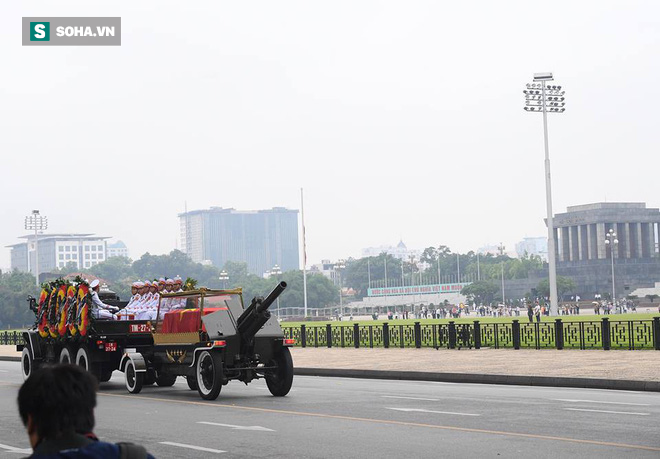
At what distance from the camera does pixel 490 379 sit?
23.0 m

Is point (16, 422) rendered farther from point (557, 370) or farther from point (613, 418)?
point (557, 370)

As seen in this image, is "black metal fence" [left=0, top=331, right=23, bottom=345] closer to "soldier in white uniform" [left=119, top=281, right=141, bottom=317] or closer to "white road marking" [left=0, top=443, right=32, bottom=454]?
"soldier in white uniform" [left=119, top=281, right=141, bottom=317]

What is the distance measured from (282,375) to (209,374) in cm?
140

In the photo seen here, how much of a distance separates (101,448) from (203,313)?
1611cm

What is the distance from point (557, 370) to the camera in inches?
932

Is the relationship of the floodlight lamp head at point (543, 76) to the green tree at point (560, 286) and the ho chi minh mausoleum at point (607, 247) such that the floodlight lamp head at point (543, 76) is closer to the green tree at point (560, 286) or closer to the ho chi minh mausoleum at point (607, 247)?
the green tree at point (560, 286)

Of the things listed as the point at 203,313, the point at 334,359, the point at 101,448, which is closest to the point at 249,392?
the point at 203,313

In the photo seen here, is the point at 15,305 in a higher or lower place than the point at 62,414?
higher

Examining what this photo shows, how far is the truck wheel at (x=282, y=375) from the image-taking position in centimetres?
1972

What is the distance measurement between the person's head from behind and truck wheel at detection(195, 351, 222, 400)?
599 inches

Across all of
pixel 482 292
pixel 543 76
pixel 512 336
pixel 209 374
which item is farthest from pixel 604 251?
pixel 209 374

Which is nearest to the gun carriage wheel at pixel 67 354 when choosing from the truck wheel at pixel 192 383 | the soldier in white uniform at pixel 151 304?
the soldier in white uniform at pixel 151 304

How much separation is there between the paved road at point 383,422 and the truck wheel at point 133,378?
20 cm

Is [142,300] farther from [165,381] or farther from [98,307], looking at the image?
[165,381]
